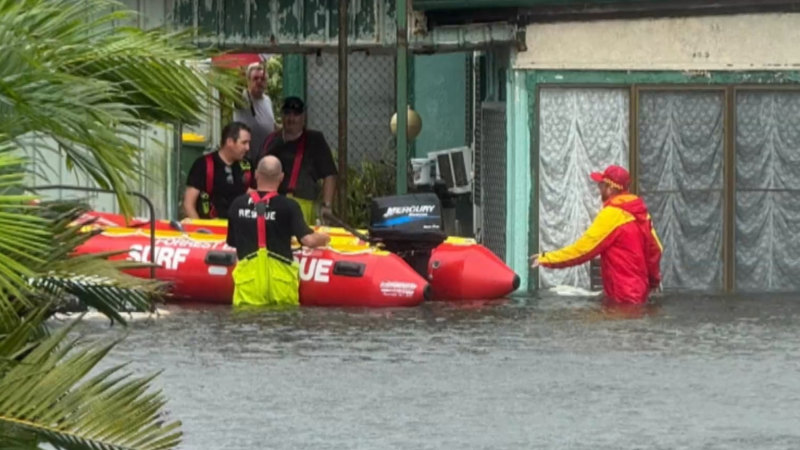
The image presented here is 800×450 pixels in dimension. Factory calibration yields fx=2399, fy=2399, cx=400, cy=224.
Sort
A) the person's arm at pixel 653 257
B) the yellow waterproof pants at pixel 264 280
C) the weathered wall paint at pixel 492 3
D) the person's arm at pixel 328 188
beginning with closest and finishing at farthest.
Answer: the yellow waterproof pants at pixel 264 280 < the person's arm at pixel 653 257 < the weathered wall paint at pixel 492 3 < the person's arm at pixel 328 188

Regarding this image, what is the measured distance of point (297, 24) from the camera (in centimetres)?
2259

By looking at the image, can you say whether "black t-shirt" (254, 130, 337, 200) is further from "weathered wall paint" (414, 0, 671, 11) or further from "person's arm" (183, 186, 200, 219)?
"weathered wall paint" (414, 0, 671, 11)

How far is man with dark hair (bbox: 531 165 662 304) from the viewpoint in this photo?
20531 millimetres

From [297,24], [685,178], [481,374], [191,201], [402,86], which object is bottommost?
[481,374]

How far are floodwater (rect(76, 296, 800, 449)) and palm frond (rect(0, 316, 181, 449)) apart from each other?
5.30 meters

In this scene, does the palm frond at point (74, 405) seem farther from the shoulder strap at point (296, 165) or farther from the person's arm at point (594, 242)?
the shoulder strap at point (296, 165)

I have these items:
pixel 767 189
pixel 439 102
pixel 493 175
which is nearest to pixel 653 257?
pixel 767 189

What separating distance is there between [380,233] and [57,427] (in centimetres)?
1373

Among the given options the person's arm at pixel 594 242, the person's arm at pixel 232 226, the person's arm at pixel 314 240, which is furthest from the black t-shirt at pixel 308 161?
the person's arm at pixel 232 226

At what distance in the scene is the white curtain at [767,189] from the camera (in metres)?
22.6

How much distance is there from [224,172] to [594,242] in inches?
136

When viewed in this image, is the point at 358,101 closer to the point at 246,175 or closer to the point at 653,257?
the point at 246,175

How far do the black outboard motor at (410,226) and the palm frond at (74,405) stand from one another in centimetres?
1316

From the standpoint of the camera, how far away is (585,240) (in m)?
20.5
